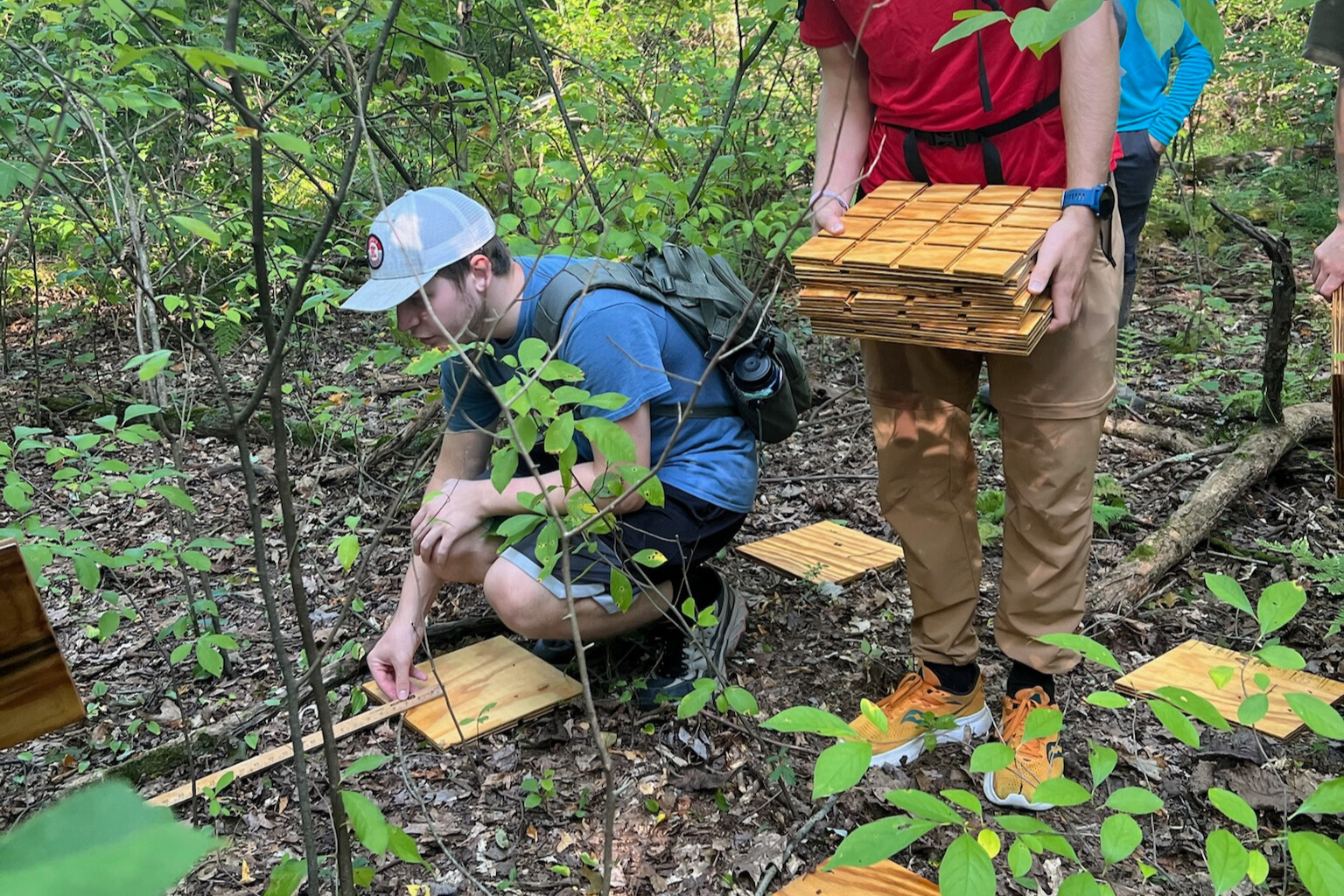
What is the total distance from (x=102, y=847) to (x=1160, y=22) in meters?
1.36

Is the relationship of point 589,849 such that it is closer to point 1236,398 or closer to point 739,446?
point 739,446

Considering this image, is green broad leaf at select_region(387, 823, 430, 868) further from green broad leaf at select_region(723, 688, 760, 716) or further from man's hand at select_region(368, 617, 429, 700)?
man's hand at select_region(368, 617, 429, 700)

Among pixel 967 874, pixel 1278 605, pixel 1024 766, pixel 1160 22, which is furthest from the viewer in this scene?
pixel 1024 766

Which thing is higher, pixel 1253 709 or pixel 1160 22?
pixel 1160 22

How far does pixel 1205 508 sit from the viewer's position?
3723 mm

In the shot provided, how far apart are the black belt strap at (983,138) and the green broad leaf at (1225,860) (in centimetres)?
161

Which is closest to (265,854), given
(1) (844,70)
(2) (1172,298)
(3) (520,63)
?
(1) (844,70)

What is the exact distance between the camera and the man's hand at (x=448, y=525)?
2.86 meters

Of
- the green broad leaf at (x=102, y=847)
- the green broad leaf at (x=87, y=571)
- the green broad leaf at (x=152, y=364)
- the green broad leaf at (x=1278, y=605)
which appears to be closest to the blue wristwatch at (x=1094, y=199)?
the green broad leaf at (x=1278, y=605)

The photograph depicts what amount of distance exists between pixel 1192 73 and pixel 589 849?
3.45 m

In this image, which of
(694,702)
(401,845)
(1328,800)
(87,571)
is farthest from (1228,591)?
(87,571)

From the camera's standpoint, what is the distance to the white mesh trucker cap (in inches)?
100

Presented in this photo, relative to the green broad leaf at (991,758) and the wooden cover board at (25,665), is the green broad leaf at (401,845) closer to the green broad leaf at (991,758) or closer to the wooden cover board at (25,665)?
the wooden cover board at (25,665)

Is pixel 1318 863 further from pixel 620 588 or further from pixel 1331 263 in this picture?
pixel 1331 263
